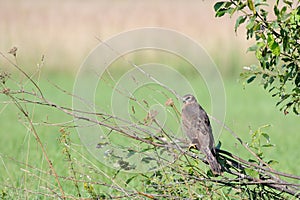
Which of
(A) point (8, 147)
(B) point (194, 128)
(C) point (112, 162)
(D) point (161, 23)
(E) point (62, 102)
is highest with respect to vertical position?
(D) point (161, 23)

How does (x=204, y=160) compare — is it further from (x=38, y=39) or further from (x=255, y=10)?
(x=38, y=39)

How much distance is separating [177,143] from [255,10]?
1.04 m

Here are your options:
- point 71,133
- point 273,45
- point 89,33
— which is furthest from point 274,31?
point 89,33

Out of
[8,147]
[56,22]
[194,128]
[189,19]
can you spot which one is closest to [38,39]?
[56,22]

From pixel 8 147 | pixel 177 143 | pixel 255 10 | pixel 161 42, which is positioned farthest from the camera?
pixel 161 42

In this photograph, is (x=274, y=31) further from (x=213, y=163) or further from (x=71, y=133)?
(x=71, y=133)

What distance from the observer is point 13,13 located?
22188mm

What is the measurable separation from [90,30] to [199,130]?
53.2ft

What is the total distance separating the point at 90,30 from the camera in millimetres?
21500

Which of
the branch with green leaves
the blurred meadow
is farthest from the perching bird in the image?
the blurred meadow

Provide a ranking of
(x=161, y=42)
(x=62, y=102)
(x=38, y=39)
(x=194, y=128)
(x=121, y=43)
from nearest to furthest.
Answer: (x=194, y=128)
(x=62, y=102)
(x=121, y=43)
(x=38, y=39)
(x=161, y=42)

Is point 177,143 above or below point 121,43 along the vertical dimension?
below

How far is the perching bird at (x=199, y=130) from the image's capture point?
4.91 m

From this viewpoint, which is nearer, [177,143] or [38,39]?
[177,143]
